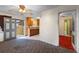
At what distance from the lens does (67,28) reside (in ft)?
11.4

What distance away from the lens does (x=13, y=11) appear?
281 centimetres

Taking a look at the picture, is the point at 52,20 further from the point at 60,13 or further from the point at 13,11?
the point at 13,11

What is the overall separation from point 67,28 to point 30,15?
1297 mm
